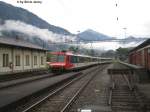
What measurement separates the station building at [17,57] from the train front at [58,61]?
9.30 feet

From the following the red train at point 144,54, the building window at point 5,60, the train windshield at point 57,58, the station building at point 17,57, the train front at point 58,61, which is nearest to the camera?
the red train at point 144,54

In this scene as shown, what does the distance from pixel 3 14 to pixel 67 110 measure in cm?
18926

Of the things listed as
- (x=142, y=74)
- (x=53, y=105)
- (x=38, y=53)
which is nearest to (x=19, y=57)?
(x=38, y=53)

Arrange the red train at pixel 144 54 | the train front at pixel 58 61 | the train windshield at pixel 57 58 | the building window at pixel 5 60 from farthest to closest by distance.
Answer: the train windshield at pixel 57 58
the train front at pixel 58 61
the building window at pixel 5 60
the red train at pixel 144 54

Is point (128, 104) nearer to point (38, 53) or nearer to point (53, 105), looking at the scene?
point (53, 105)

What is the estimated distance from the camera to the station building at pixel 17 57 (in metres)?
30.9

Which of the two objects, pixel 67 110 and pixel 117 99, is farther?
pixel 117 99

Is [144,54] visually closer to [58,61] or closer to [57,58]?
[58,61]

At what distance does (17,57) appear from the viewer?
35.1 metres

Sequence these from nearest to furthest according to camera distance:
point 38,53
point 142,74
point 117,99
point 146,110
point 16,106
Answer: point 146,110, point 16,106, point 117,99, point 142,74, point 38,53

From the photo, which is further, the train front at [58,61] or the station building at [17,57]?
the train front at [58,61]

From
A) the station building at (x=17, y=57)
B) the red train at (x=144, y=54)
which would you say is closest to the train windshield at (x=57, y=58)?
the station building at (x=17, y=57)

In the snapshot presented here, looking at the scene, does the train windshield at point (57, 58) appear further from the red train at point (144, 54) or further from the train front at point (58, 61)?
the red train at point (144, 54)

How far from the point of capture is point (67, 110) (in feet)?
39.9
